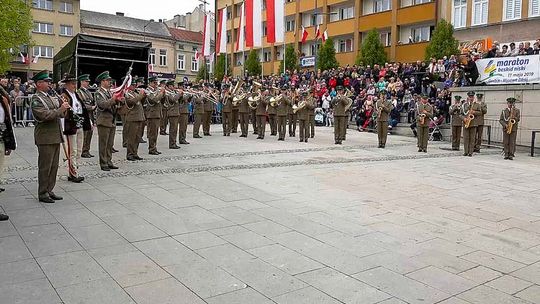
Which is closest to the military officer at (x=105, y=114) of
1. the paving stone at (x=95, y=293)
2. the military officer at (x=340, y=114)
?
the paving stone at (x=95, y=293)

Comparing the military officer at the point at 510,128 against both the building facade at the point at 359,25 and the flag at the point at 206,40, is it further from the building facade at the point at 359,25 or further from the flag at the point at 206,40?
the flag at the point at 206,40

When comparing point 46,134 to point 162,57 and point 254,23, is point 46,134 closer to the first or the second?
point 254,23

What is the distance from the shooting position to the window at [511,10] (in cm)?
2666

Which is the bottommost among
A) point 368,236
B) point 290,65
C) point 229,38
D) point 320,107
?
point 368,236

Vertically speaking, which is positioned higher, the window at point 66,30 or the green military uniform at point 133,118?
the window at point 66,30

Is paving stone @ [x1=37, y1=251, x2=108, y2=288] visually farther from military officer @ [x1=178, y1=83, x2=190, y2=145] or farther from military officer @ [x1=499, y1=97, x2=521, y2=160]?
military officer @ [x1=499, y1=97, x2=521, y2=160]

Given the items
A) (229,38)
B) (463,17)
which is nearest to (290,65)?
(463,17)

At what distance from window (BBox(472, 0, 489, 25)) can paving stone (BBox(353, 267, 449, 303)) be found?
27.7 meters

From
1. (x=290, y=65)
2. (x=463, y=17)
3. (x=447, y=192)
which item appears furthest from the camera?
(x=290, y=65)

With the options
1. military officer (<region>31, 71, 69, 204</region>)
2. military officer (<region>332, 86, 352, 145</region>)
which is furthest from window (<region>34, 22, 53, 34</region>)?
military officer (<region>31, 71, 69, 204</region>)

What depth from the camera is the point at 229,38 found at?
6131 centimetres

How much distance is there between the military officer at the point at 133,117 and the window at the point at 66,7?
52.0 metres

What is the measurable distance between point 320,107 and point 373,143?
9.48 m

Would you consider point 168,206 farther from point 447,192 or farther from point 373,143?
point 373,143
